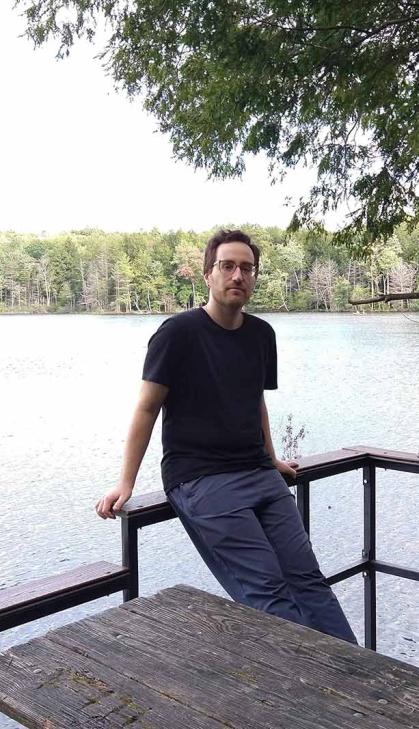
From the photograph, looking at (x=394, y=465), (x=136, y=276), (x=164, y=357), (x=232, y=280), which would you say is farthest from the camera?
(x=136, y=276)

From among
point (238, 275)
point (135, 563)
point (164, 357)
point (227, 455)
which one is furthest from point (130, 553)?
point (238, 275)

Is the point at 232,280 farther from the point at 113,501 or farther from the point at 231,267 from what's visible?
the point at 113,501

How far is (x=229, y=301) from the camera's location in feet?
5.34

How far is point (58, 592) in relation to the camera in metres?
1.21

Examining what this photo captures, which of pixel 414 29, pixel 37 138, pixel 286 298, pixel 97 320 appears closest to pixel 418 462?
pixel 414 29

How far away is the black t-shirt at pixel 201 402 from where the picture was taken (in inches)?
60.2

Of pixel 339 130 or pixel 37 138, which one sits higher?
pixel 37 138

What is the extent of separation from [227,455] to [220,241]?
0.49 metres

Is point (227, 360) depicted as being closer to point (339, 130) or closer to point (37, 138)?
point (339, 130)

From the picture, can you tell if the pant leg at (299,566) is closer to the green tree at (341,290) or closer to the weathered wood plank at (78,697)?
the weathered wood plank at (78,697)

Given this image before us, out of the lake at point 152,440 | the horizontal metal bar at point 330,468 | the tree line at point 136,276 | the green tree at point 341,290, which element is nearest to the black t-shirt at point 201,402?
the horizontal metal bar at point 330,468

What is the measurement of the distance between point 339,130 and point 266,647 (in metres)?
3.83

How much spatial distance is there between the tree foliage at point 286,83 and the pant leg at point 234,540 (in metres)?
2.47

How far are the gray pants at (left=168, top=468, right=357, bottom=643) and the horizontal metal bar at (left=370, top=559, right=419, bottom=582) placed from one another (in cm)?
52
